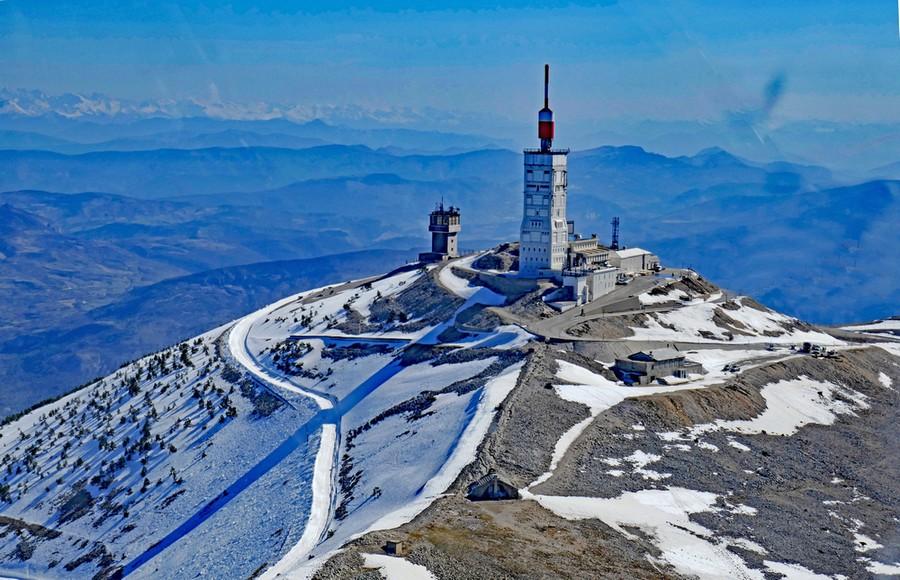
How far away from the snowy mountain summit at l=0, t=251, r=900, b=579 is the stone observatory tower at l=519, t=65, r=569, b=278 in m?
4.10

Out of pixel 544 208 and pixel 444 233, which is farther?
pixel 444 233

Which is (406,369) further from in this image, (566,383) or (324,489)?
(324,489)

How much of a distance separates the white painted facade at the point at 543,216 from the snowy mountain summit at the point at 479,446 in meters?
4.18

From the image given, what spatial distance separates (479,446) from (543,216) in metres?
49.8

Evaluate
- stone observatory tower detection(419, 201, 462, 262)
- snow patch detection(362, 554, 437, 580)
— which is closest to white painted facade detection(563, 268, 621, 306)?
stone observatory tower detection(419, 201, 462, 262)

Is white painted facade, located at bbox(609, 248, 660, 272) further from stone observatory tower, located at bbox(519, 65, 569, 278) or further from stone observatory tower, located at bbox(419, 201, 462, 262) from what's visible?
stone observatory tower, located at bbox(419, 201, 462, 262)

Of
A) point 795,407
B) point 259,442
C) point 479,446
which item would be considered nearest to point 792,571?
point 479,446

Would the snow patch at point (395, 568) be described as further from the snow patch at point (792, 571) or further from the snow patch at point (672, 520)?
the snow patch at point (792, 571)

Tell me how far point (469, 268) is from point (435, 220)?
13491mm

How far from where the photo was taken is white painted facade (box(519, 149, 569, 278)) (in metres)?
103

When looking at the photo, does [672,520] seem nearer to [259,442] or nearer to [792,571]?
[792,571]

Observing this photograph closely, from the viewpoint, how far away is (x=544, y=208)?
104m

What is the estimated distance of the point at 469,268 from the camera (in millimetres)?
112312

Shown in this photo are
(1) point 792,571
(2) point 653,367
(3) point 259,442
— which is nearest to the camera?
(1) point 792,571
